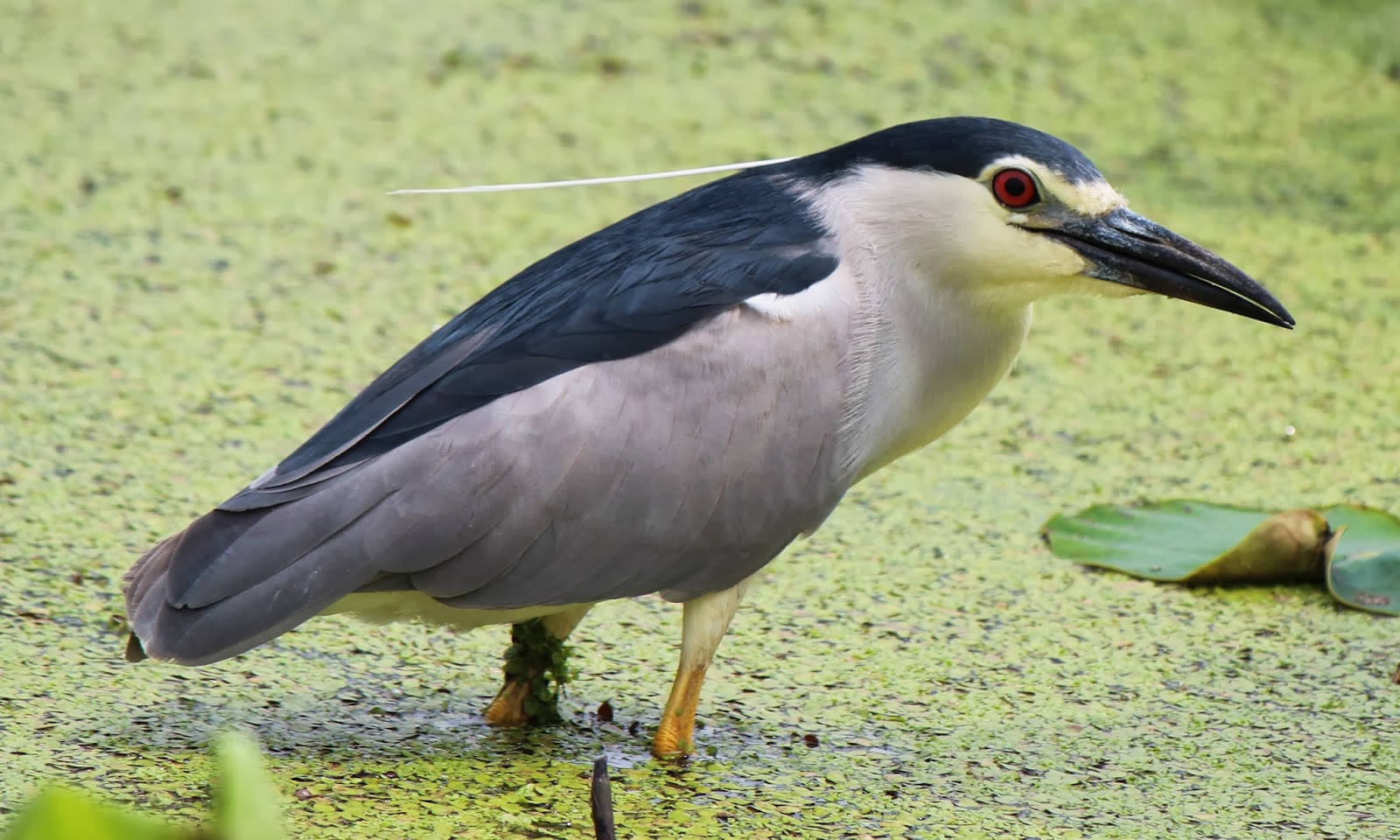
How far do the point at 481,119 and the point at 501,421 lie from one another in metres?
2.60

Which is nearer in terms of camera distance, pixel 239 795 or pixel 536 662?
pixel 239 795

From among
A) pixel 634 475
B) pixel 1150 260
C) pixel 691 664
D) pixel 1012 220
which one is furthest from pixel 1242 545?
pixel 634 475

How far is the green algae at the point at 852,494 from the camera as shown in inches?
93.8

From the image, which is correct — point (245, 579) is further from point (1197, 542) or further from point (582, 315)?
point (1197, 542)

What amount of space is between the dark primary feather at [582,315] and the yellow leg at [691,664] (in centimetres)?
36

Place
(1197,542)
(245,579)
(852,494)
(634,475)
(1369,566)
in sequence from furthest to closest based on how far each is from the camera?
(852,494), (1197,542), (1369,566), (634,475), (245,579)

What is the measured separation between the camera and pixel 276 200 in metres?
4.24

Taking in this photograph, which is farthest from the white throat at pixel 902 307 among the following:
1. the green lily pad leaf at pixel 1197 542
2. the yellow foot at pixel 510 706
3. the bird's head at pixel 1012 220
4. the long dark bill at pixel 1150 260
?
the green lily pad leaf at pixel 1197 542

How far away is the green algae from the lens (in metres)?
2.38

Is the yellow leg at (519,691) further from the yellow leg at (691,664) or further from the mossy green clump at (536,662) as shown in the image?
the yellow leg at (691,664)

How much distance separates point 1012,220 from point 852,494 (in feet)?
3.08

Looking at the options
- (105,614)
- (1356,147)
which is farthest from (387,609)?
(1356,147)

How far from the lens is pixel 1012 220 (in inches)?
96.6

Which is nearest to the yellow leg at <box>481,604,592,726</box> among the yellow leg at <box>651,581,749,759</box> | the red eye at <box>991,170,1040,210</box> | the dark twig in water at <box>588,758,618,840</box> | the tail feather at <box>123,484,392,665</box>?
the yellow leg at <box>651,581,749,759</box>
